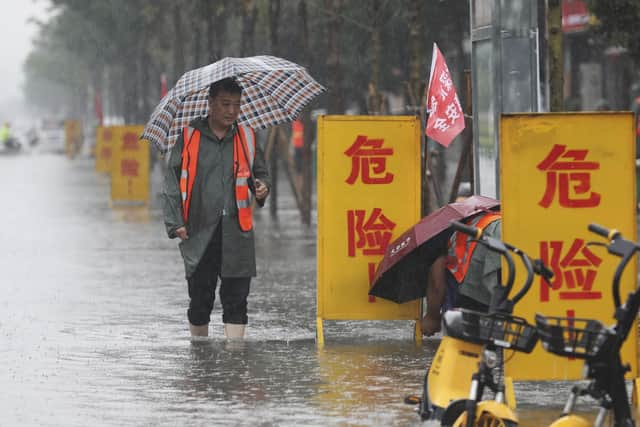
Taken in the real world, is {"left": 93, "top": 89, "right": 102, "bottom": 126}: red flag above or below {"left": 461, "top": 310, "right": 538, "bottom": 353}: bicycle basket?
above

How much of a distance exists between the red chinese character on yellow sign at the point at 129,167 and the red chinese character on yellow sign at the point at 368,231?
18.0 meters

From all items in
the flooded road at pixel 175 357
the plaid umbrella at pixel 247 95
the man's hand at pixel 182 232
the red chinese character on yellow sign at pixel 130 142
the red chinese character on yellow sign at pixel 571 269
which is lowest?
the flooded road at pixel 175 357

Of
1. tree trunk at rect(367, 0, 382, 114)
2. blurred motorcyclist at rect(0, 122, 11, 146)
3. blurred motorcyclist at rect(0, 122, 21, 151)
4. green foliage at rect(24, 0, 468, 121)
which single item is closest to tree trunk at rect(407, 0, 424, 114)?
green foliage at rect(24, 0, 468, 121)

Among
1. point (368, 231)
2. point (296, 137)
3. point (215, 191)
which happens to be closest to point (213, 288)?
point (215, 191)

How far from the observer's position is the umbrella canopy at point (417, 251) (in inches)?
351

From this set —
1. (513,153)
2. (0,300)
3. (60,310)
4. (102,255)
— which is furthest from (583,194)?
(102,255)

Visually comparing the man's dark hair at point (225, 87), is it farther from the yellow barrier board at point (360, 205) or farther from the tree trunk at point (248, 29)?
the tree trunk at point (248, 29)

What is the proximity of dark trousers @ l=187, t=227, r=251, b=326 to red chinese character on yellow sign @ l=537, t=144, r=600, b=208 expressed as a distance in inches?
99.8

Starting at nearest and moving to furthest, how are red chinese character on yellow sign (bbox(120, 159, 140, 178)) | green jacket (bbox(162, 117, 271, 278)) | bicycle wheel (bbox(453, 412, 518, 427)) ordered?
bicycle wheel (bbox(453, 412, 518, 427)) < green jacket (bbox(162, 117, 271, 278)) < red chinese character on yellow sign (bbox(120, 159, 140, 178))

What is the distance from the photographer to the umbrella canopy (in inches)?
351

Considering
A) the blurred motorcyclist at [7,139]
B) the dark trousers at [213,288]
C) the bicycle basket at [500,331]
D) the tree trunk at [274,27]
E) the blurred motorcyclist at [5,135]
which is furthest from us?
the blurred motorcyclist at [5,135]

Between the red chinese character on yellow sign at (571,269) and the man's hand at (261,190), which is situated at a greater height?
the man's hand at (261,190)

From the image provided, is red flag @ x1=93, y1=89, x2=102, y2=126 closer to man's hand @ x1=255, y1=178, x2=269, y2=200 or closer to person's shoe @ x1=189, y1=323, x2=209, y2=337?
person's shoe @ x1=189, y1=323, x2=209, y2=337

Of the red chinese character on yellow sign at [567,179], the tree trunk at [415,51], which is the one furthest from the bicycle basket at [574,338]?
the tree trunk at [415,51]
